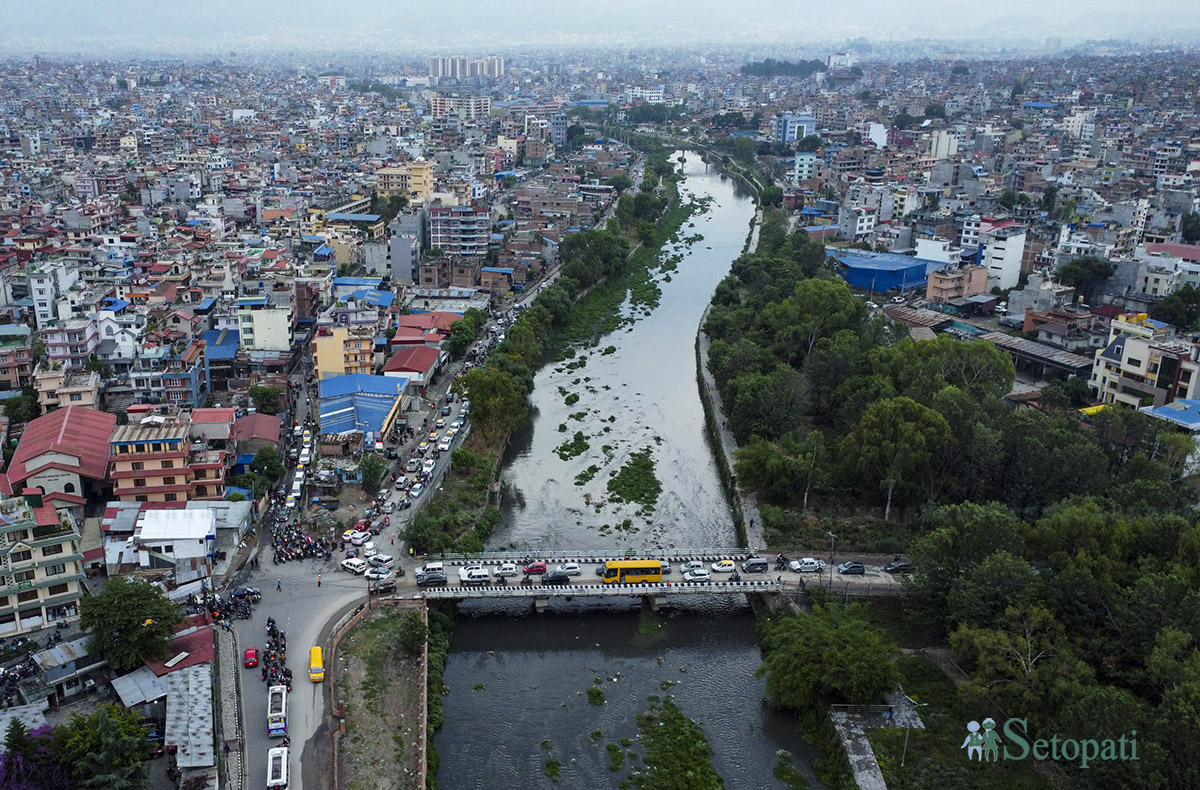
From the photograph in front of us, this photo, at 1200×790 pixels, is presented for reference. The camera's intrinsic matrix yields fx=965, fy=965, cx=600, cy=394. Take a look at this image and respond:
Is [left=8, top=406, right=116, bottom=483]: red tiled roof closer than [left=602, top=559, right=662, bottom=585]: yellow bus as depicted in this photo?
No

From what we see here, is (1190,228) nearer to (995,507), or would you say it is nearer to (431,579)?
(995,507)

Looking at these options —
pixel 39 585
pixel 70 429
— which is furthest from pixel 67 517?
pixel 70 429

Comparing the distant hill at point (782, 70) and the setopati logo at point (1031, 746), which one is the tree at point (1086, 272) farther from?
the distant hill at point (782, 70)

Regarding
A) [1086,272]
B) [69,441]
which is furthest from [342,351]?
[1086,272]


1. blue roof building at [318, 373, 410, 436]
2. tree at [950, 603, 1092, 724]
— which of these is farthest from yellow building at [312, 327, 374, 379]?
tree at [950, 603, 1092, 724]

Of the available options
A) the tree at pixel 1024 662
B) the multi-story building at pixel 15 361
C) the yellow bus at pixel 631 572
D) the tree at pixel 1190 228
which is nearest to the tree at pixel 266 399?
the multi-story building at pixel 15 361

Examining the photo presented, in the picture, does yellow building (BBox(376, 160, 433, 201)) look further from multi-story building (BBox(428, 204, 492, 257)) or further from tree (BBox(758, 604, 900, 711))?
tree (BBox(758, 604, 900, 711))
